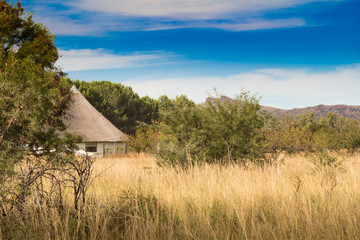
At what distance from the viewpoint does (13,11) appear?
467 inches

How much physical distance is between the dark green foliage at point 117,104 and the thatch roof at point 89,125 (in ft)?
24.4

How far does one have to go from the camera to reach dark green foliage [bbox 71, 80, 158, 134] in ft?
128

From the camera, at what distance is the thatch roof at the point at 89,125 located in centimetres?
2906

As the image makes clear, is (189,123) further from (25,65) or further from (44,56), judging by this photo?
(44,56)

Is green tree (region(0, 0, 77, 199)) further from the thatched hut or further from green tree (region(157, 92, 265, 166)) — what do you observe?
the thatched hut

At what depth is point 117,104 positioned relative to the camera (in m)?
40.6

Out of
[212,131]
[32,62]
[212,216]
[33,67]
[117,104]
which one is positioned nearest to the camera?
[212,216]

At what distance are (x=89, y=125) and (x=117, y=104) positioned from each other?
1110cm

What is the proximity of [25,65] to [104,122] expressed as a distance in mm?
21225

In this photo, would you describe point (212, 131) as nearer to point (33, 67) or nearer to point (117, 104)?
point (33, 67)

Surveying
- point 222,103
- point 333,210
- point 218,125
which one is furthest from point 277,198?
point 222,103

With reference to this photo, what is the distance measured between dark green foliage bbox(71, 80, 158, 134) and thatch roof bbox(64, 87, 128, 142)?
745 cm

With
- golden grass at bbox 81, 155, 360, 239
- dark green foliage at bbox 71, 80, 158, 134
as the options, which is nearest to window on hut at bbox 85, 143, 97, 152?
dark green foliage at bbox 71, 80, 158, 134

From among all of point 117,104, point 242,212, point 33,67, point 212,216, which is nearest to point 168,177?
point 212,216
